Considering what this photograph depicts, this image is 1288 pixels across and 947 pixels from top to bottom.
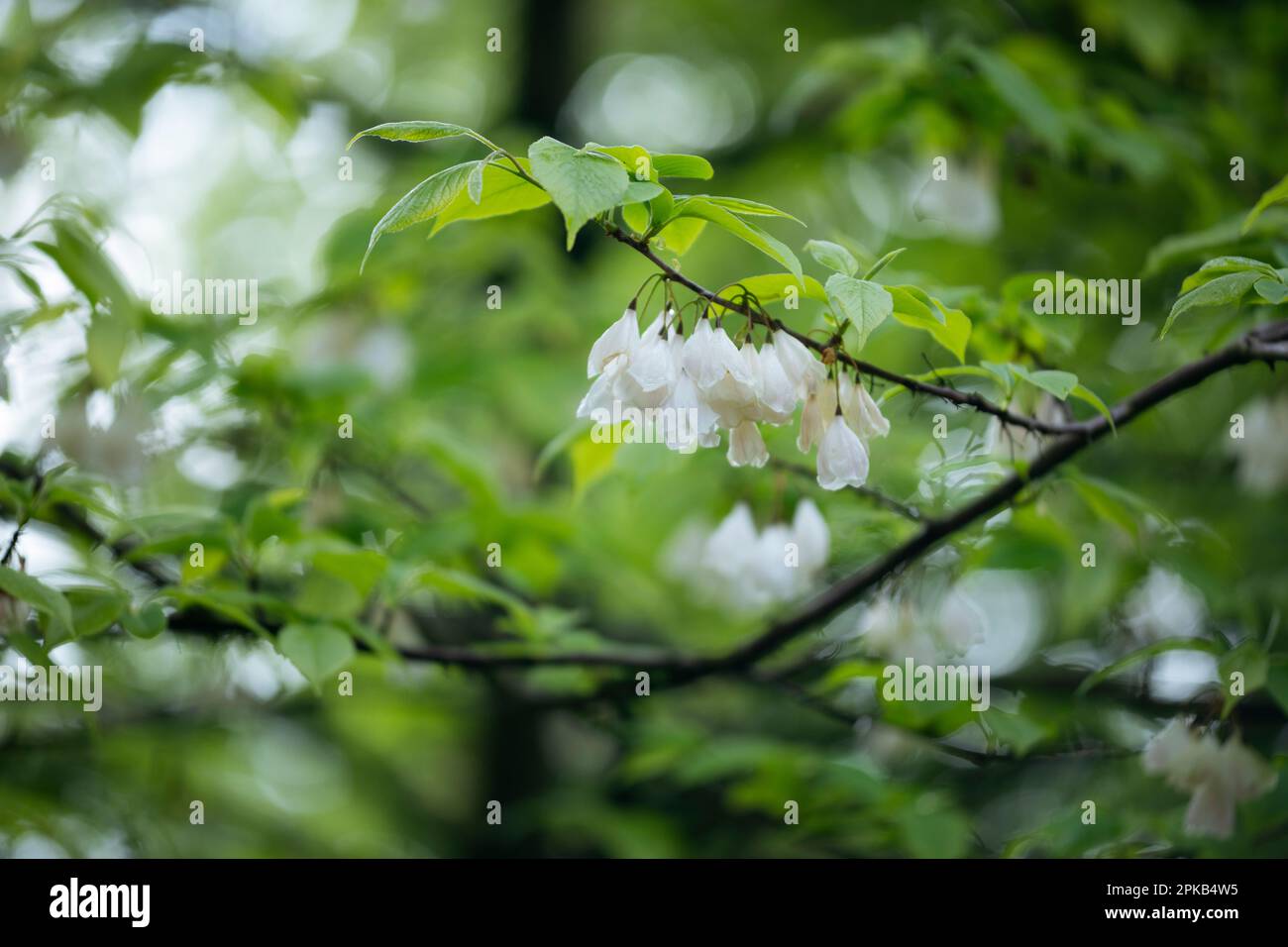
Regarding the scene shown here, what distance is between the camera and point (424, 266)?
4.34 metres

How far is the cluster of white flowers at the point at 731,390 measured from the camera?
74.5 inches

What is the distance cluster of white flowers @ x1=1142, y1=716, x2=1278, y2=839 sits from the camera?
2.69 m

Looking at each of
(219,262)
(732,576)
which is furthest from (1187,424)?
(219,262)

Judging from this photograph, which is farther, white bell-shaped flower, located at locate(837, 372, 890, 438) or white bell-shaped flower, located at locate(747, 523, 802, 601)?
white bell-shaped flower, located at locate(747, 523, 802, 601)

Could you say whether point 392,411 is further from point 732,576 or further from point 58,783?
point 58,783

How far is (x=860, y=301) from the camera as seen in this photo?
Answer: 171 cm

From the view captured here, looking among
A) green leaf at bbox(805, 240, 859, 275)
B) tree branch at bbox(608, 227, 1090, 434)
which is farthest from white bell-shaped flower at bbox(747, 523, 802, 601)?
green leaf at bbox(805, 240, 859, 275)

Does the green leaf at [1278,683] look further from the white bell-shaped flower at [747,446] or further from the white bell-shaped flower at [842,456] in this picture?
the white bell-shaped flower at [747,446]

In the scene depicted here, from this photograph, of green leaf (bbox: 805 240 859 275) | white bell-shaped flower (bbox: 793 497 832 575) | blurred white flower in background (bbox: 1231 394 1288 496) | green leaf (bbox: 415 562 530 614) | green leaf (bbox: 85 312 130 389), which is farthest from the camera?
blurred white flower in background (bbox: 1231 394 1288 496)

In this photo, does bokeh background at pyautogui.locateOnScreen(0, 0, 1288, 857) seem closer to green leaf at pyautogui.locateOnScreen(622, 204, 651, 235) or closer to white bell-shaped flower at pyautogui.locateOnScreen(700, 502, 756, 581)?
white bell-shaped flower at pyautogui.locateOnScreen(700, 502, 756, 581)

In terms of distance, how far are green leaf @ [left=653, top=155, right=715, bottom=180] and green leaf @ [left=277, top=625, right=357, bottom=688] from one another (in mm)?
1315

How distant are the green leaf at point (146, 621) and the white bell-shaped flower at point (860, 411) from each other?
1686 mm

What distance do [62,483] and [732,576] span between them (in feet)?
6.32

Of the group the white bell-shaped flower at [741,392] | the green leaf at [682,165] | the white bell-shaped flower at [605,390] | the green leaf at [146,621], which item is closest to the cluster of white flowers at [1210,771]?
the white bell-shaped flower at [741,392]
